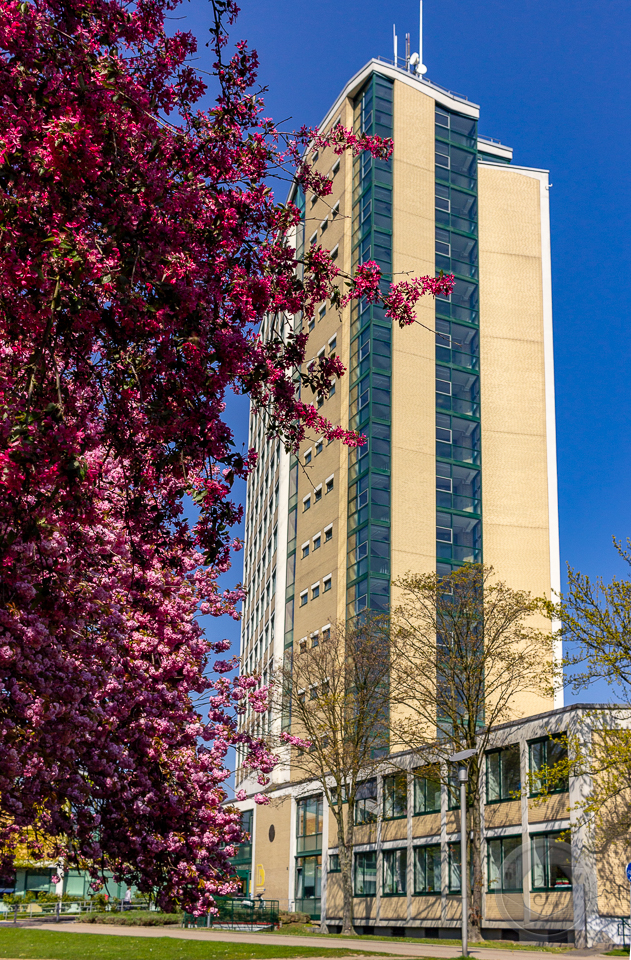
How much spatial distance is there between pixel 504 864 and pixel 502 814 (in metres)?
1.78

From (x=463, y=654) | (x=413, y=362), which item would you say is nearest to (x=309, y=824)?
(x=463, y=654)

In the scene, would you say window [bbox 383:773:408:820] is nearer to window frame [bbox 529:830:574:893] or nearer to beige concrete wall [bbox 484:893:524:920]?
beige concrete wall [bbox 484:893:524:920]

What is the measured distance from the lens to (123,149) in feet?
20.5

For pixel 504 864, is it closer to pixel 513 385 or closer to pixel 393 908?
pixel 393 908

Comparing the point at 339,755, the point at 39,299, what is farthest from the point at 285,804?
the point at 39,299

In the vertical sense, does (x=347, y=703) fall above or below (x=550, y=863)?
above

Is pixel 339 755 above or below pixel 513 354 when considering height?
below

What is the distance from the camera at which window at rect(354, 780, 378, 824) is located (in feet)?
161

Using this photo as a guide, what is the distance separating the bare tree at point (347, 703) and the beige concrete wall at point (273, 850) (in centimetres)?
1369

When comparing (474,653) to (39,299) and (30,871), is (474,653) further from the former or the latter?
(30,871)

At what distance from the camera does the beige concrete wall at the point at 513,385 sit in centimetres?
5994

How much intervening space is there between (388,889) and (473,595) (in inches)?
739

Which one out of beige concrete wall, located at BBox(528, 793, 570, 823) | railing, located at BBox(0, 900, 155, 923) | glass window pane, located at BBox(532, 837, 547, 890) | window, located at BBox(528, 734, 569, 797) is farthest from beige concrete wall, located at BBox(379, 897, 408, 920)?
railing, located at BBox(0, 900, 155, 923)

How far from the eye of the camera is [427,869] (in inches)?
1705
